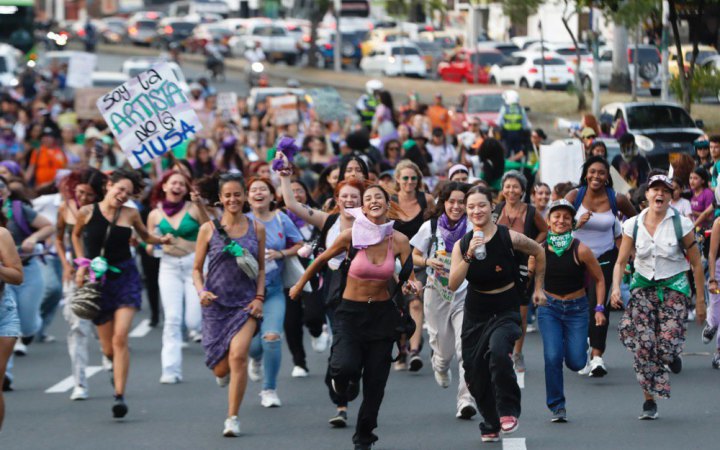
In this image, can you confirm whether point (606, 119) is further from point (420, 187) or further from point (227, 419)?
point (227, 419)

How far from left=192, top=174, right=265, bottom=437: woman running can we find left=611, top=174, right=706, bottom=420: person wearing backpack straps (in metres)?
2.42

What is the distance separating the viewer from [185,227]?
→ 13.2 meters

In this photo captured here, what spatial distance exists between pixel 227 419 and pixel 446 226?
6.86 feet

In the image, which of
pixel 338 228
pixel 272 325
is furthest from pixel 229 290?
pixel 338 228

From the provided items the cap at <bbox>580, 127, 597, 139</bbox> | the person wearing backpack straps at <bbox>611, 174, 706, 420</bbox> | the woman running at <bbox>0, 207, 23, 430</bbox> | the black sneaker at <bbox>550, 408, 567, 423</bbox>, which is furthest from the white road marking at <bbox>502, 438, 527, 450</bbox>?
the cap at <bbox>580, 127, 597, 139</bbox>

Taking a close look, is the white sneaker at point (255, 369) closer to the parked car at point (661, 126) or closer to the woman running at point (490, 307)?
the woman running at point (490, 307)

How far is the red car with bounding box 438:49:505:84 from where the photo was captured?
5028 centimetres

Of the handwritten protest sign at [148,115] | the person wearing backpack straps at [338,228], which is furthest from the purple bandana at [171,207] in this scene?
the person wearing backpack straps at [338,228]

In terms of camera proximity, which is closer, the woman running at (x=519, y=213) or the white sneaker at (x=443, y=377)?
the white sneaker at (x=443, y=377)

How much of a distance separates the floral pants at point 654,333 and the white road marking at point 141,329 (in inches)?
277

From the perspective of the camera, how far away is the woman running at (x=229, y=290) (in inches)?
409

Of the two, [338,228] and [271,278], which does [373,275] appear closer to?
[338,228]

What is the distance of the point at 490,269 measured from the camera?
9.52 meters


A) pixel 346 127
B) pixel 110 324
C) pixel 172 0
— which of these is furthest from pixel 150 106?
pixel 172 0
